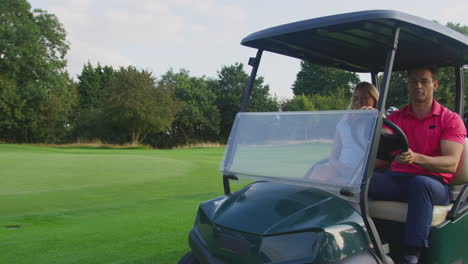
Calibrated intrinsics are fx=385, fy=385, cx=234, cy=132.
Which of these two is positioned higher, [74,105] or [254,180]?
[74,105]

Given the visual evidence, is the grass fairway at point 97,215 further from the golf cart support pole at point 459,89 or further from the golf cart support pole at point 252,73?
the golf cart support pole at point 459,89

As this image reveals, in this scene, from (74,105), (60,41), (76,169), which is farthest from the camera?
(74,105)

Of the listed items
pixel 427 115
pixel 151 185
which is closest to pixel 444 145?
pixel 427 115

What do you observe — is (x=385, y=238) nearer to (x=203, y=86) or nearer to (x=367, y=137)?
(x=367, y=137)

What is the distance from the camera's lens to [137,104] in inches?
1369

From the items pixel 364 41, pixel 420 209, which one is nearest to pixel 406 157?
pixel 420 209

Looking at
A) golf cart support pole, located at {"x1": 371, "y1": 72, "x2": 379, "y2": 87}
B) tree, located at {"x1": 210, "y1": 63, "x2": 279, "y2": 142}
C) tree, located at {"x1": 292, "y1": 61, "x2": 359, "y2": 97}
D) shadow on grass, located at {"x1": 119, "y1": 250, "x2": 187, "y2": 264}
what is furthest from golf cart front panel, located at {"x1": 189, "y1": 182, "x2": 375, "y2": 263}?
tree, located at {"x1": 210, "y1": 63, "x2": 279, "y2": 142}

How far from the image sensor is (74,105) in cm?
4069

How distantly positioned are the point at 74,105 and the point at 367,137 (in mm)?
42735

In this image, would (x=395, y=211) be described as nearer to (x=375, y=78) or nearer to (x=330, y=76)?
(x=375, y=78)

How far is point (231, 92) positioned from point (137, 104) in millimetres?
14427

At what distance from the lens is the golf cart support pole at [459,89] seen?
3.04 metres

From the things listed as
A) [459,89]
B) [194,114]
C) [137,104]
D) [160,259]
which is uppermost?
[137,104]

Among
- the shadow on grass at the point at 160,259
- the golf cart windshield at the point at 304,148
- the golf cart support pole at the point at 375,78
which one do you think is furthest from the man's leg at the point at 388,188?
the shadow on grass at the point at 160,259
